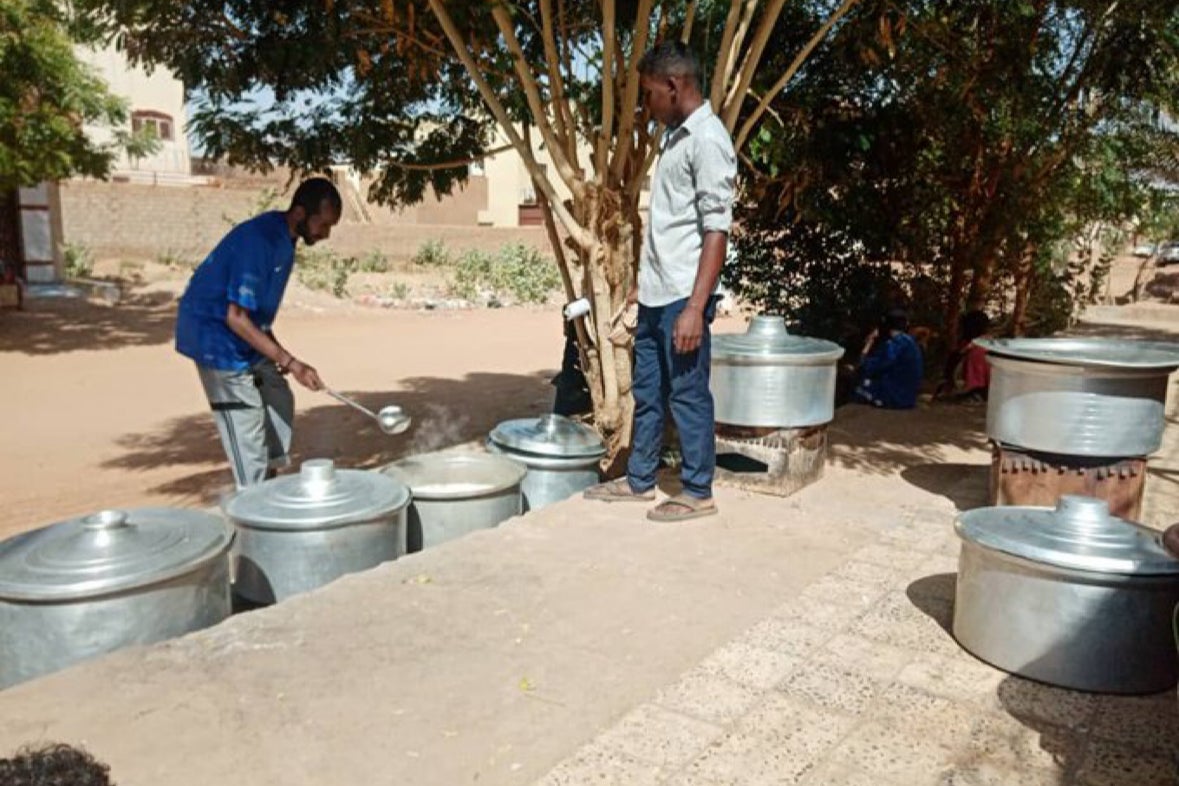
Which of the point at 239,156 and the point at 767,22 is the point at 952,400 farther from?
the point at 239,156

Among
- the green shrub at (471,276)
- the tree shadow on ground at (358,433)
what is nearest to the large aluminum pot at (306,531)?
the tree shadow on ground at (358,433)

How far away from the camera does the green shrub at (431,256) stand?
2555 centimetres

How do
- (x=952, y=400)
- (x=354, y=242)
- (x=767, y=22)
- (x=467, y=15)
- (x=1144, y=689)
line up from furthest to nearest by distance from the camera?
1. (x=354, y=242)
2. (x=952, y=400)
3. (x=467, y=15)
4. (x=767, y=22)
5. (x=1144, y=689)

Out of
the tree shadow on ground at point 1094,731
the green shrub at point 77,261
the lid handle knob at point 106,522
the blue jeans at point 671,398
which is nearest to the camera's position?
the tree shadow on ground at point 1094,731

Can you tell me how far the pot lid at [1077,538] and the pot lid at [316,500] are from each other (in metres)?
1.96

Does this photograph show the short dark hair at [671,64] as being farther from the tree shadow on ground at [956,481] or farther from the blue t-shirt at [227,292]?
the tree shadow on ground at [956,481]

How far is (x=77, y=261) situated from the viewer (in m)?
20.8

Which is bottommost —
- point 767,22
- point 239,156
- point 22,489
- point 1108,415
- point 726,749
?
point 22,489

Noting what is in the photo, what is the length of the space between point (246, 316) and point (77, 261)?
1924 cm

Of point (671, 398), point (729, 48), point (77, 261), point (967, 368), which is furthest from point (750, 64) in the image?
point (77, 261)

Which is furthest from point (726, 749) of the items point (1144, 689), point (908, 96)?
point (908, 96)

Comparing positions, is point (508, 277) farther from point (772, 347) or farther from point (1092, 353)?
point (1092, 353)

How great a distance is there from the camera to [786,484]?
4.50 metres

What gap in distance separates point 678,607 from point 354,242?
23.1 metres
